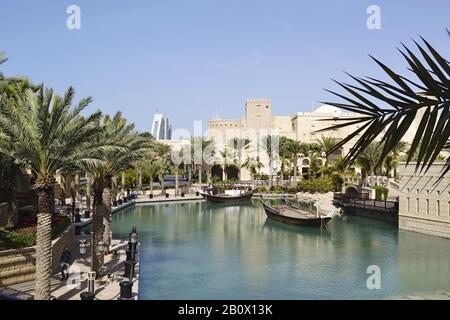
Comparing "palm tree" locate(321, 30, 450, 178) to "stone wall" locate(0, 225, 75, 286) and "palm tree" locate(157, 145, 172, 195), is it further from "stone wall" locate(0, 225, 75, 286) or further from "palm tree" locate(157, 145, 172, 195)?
"palm tree" locate(157, 145, 172, 195)

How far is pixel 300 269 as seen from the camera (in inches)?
783

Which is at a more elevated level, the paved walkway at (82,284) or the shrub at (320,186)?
the shrub at (320,186)

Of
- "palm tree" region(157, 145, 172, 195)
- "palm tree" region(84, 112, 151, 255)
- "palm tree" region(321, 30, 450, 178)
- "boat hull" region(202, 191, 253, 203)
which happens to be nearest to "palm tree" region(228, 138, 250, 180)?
"palm tree" region(157, 145, 172, 195)

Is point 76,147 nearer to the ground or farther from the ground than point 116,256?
farther from the ground

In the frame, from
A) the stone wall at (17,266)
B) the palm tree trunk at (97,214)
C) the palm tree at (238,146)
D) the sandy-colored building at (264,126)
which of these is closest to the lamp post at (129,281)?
the palm tree trunk at (97,214)

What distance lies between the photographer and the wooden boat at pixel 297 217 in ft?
105

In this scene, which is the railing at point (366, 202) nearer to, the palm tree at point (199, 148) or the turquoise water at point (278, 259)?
the turquoise water at point (278, 259)

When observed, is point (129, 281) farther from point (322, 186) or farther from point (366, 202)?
point (322, 186)

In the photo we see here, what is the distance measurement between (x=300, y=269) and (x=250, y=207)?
1139 inches

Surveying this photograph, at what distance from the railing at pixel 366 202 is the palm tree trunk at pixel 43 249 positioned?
29.9 meters

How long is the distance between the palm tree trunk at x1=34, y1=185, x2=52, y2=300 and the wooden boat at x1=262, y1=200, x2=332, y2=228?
23.6 meters
